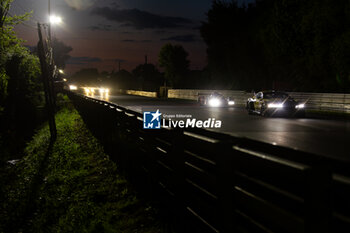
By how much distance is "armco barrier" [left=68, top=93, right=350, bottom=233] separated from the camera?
2.19 meters

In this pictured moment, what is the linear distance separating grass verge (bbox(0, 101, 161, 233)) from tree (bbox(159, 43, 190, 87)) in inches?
3211

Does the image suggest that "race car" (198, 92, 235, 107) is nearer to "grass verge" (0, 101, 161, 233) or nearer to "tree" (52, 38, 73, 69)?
"grass verge" (0, 101, 161, 233)

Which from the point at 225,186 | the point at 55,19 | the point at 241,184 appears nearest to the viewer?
the point at 241,184

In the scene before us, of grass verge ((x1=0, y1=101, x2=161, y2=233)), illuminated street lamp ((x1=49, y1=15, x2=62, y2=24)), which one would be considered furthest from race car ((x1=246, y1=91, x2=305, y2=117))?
illuminated street lamp ((x1=49, y1=15, x2=62, y2=24))

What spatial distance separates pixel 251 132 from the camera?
14844mm

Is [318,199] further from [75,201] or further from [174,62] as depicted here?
[174,62]

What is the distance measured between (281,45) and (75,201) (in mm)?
37209

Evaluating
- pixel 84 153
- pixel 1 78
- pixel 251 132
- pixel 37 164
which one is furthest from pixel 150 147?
pixel 1 78

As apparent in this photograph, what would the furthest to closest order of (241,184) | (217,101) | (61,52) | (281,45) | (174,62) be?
(61,52), (174,62), (281,45), (217,101), (241,184)

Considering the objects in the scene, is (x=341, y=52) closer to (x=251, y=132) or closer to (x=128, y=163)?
(x=251, y=132)

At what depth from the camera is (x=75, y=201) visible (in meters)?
6.92

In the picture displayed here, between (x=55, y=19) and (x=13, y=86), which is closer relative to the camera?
(x=55, y=19)

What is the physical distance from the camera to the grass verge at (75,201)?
18.2 ft

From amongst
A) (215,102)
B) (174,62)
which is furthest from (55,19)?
(174,62)
